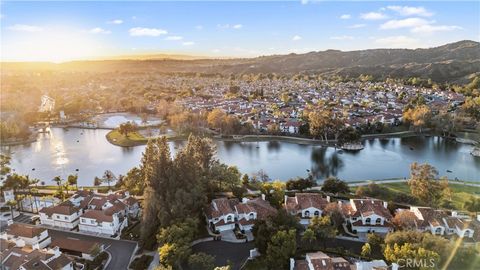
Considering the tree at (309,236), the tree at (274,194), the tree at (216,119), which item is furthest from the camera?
the tree at (216,119)

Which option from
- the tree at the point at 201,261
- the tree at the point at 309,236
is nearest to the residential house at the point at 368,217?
the tree at the point at 309,236

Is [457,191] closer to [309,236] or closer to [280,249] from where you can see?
[309,236]

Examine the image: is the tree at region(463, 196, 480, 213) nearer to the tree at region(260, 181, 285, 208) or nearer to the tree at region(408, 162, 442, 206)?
the tree at region(408, 162, 442, 206)

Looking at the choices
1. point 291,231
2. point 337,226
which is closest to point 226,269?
point 291,231

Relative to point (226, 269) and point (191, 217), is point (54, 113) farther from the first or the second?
point (226, 269)

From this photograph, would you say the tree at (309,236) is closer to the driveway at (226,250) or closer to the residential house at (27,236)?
the driveway at (226,250)

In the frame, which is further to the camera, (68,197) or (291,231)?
(68,197)
